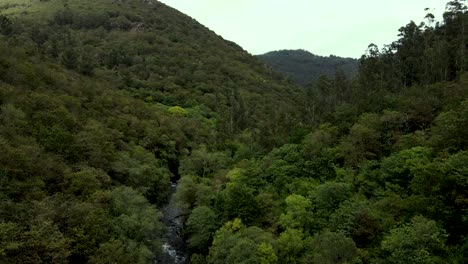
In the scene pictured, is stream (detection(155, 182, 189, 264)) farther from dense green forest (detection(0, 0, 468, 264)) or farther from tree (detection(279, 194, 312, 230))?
tree (detection(279, 194, 312, 230))

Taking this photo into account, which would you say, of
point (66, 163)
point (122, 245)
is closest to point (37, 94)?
point (66, 163)

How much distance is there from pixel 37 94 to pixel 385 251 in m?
62.3

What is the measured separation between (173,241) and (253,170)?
18.7m

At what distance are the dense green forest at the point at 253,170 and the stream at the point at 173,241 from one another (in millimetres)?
1824

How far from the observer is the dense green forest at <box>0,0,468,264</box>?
50.2 meters

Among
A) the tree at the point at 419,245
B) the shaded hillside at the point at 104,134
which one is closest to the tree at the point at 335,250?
the tree at the point at 419,245

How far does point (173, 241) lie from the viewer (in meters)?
73.1

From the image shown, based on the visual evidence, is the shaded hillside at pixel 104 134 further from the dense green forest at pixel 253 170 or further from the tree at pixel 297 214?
the tree at pixel 297 214

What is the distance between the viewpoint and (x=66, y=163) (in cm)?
6656

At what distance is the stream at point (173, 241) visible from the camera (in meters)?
67.4

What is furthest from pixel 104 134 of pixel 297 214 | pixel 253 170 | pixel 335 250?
pixel 335 250

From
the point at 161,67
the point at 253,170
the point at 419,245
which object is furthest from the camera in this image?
the point at 161,67

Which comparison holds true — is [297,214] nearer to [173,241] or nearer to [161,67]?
[173,241]

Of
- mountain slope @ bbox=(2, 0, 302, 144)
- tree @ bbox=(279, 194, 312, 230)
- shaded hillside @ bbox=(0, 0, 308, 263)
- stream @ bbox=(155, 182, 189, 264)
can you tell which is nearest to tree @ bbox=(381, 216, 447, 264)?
tree @ bbox=(279, 194, 312, 230)
